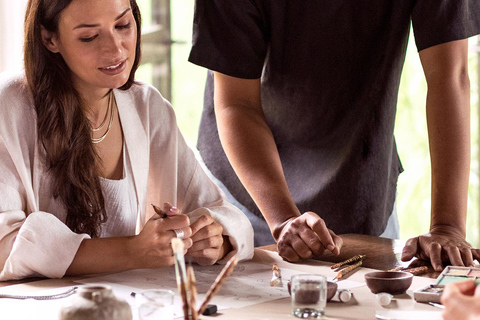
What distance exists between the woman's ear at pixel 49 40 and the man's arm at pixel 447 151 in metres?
1.00

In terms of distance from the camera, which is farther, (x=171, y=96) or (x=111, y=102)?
(x=171, y=96)

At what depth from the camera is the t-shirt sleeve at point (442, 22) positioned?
191 cm

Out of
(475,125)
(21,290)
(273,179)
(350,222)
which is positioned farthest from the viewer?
(475,125)

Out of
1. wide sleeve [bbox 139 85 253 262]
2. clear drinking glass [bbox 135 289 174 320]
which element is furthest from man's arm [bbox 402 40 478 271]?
clear drinking glass [bbox 135 289 174 320]

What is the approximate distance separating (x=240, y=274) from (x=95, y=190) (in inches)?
17.5

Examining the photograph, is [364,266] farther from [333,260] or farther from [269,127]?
[269,127]

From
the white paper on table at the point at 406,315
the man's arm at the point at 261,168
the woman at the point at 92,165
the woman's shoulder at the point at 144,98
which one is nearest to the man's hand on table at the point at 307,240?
the man's arm at the point at 261,168

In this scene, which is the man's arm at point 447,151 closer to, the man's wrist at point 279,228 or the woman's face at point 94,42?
the man's wrist at point 279,228

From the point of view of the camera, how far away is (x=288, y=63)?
213cm

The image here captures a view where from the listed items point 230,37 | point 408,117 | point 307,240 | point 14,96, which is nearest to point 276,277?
point 307,240

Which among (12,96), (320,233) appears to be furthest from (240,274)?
(12,96)

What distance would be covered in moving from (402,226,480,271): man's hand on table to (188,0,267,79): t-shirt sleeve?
0.74m

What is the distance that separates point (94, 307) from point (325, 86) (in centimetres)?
131

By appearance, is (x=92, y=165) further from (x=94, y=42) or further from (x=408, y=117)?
(x=408, y=117)
